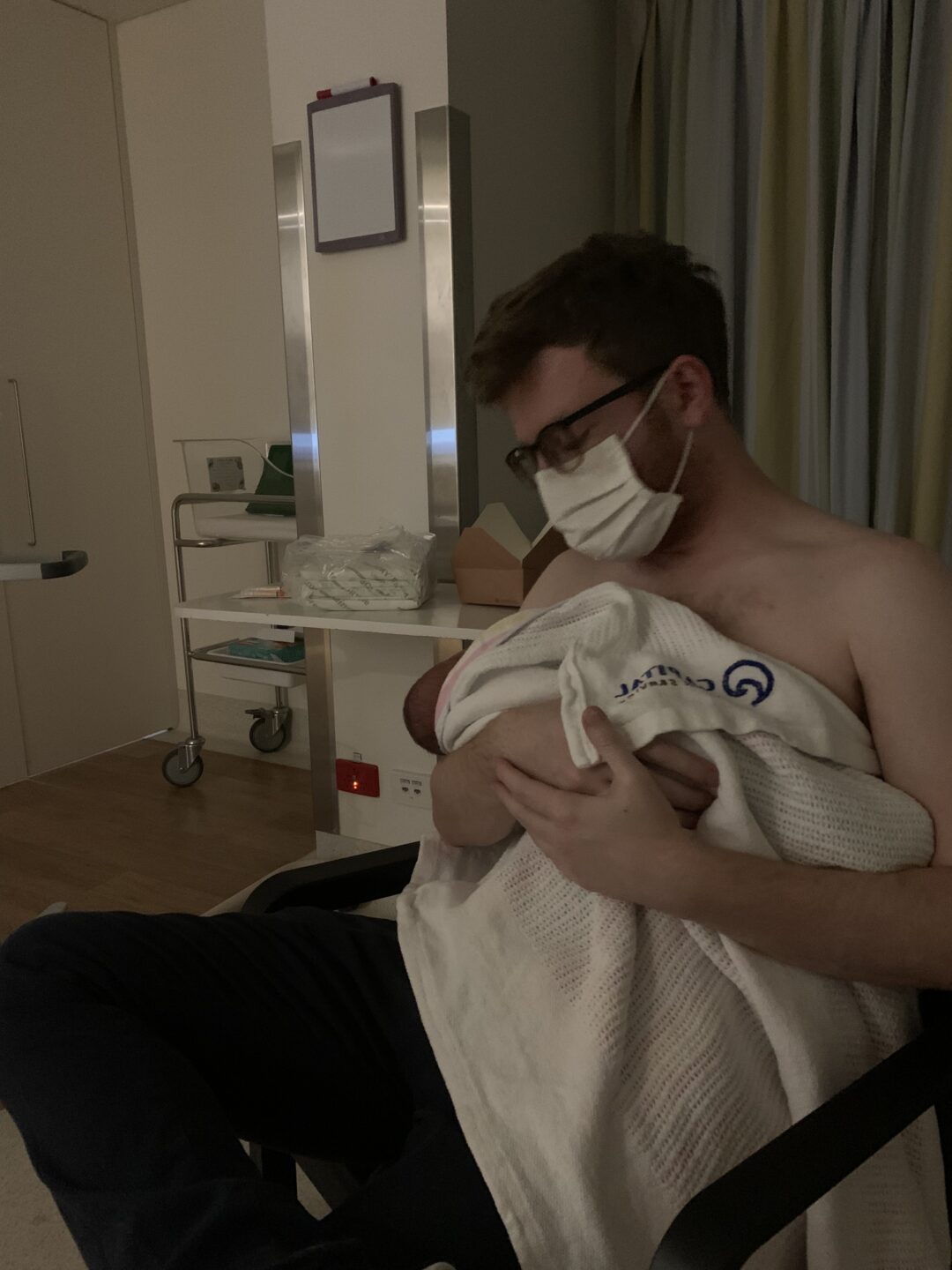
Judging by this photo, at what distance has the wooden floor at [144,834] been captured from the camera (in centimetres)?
232

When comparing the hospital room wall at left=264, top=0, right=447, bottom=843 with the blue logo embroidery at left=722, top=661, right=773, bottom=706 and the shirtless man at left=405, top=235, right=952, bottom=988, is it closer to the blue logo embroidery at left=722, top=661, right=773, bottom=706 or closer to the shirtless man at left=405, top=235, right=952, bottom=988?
the shirtless man at left=405, top=235, right=952, bottom=988

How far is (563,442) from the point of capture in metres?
1.05

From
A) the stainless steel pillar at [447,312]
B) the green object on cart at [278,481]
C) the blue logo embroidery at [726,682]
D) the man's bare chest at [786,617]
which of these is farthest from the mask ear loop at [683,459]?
the green object on cart at [278,481]

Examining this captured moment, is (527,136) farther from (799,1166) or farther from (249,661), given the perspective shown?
(799,1166)

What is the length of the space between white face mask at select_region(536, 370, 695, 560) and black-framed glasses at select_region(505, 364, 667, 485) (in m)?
0.01

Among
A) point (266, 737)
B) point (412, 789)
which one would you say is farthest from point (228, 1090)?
point (266, 737)

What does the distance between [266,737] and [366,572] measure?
145cm

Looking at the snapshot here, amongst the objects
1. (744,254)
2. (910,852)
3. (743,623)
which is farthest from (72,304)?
(910,852)

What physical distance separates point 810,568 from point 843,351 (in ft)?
4.45

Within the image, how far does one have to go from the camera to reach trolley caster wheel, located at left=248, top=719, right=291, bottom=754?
3203mm

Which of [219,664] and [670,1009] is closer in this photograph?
[670,1009]

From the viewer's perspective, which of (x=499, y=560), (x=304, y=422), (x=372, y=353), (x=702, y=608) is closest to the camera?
(x=702, y=608)

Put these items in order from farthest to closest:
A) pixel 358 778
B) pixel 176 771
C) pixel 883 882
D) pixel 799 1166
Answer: pixel 176 771, pixel 358 778, pixel 883 882, pixel 799 1166

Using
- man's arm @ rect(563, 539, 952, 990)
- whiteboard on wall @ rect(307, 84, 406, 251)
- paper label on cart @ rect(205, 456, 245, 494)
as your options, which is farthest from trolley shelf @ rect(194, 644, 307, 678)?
man's arm @ rect(563, 539, 952, 990)
